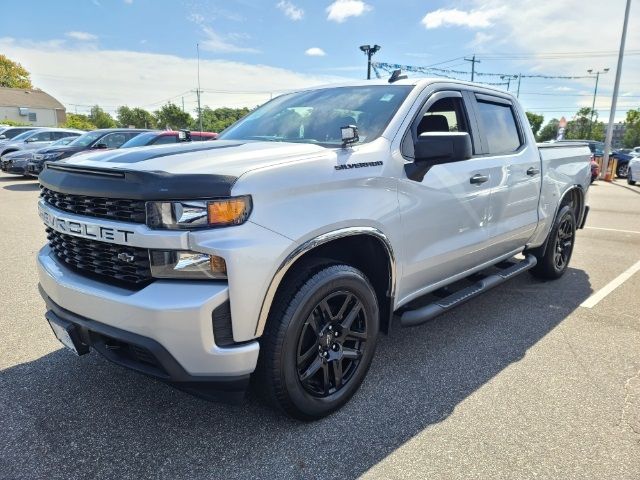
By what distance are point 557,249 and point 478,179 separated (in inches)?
89.2

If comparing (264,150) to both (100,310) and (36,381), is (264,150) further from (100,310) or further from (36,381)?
(36,381)

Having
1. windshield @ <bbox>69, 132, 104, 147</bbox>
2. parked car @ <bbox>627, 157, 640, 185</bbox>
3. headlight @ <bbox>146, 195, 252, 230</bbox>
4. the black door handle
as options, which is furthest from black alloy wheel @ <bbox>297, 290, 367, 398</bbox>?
parked car @ <bbox>627, 157, 640, 185</bbox>

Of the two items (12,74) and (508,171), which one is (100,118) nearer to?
(12,74)

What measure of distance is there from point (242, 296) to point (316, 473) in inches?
35.8

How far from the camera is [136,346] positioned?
2105 millimetres

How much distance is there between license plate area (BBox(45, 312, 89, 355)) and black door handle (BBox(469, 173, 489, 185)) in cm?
265

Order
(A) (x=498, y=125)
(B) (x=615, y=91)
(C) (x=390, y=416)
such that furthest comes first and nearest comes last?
1. (B) (x=615, y=91)
2. (A) (x=498, y=125)
3. (C) (x=390, y=416)

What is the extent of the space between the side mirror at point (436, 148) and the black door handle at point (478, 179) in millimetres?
590

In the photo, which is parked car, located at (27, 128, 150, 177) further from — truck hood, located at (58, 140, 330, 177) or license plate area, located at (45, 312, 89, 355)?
license plate area, located at (45, 312, 89, 355)

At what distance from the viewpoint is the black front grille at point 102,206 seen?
210 centimetres

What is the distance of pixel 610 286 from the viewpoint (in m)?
5.13

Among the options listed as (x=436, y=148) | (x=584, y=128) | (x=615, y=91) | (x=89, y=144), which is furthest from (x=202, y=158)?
(x=584, y=128)

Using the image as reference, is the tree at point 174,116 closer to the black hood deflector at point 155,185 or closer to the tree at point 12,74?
the tree at point 12,74

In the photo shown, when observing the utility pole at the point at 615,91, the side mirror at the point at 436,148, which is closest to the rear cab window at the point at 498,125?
the side mirror at the point at 436,148
